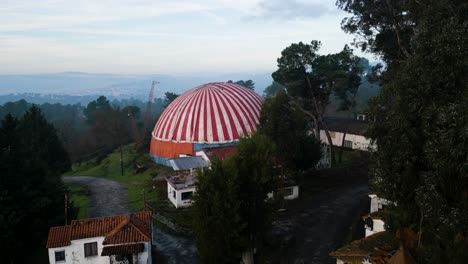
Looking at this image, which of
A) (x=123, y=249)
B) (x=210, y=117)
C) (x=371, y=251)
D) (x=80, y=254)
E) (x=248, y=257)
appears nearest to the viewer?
(x=371, y=251)

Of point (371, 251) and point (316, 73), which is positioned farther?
point (316, 73)

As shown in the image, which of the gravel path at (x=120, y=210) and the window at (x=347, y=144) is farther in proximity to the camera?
the window at (x=347, y=144)

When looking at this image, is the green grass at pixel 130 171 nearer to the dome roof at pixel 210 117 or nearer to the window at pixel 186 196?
the window at pixel 186 196

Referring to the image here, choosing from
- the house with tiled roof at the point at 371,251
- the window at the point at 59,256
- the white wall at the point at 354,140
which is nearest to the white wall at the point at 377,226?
the house with tiled roof at the point at 371,251

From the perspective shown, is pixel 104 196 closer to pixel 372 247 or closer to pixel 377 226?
pixel 377 226

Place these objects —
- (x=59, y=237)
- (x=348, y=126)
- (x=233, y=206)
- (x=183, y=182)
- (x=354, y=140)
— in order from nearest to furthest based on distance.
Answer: (x=233, y=206) → (x=59, y=237) → (x=183, y=182) → (x=354, y=140) → (x=348, y=126)

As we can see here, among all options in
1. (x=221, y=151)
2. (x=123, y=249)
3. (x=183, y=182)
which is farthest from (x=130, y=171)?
(x=123, y=249)
